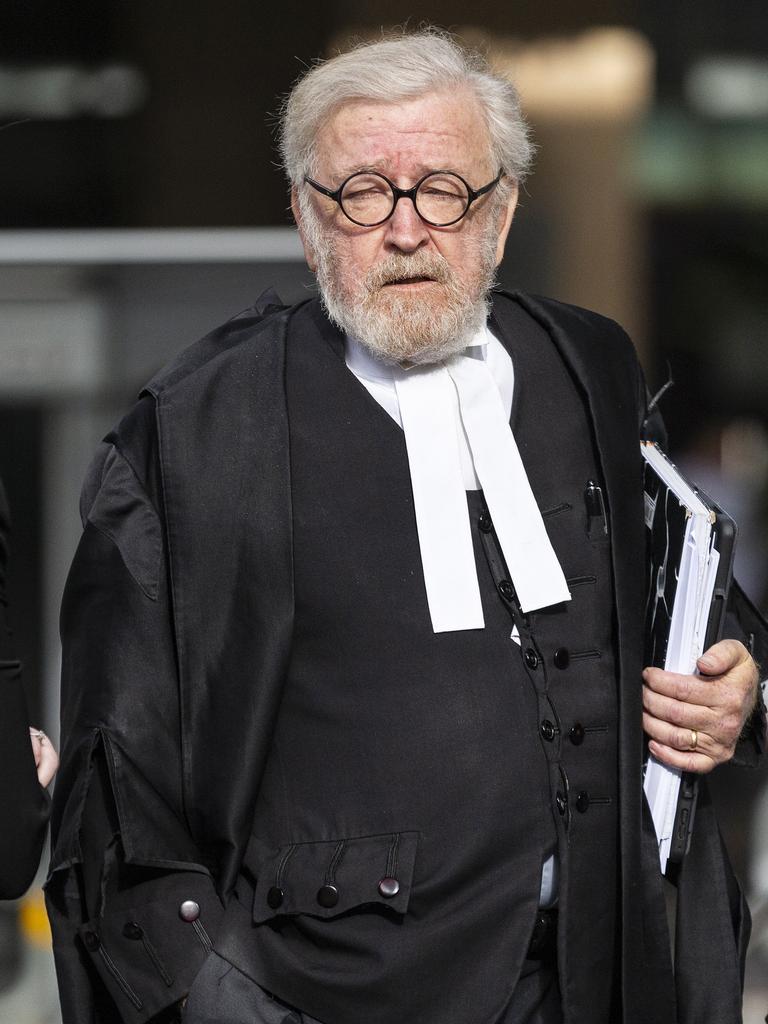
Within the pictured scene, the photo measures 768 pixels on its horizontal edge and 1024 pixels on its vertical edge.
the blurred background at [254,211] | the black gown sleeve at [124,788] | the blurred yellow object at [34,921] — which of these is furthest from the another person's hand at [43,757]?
the blurred yellow object at [34,921]

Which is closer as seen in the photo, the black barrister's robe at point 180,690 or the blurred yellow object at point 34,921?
the black barrister's robe at point 180,690

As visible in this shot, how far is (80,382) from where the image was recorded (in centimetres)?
460

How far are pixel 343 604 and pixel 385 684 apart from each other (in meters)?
0.15

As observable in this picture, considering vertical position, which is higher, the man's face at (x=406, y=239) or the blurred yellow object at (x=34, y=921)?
the man's face at (x=406, y=239)

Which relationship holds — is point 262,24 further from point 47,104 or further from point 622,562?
point 622,562

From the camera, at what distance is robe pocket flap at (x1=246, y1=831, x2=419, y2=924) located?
7.98 ft

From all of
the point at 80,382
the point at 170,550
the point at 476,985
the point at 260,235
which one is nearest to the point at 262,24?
the point at 260,235

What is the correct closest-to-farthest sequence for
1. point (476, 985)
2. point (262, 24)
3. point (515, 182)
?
point (476, 985), point (515, 182), point (262, 24)

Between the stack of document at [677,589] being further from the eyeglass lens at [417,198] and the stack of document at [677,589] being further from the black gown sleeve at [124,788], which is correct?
the black gown sleeve at [124,788]

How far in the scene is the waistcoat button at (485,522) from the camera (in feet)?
8.57

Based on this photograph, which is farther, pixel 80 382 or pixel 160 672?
pixel 80 382

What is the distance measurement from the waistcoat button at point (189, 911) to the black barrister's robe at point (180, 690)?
0.01 m

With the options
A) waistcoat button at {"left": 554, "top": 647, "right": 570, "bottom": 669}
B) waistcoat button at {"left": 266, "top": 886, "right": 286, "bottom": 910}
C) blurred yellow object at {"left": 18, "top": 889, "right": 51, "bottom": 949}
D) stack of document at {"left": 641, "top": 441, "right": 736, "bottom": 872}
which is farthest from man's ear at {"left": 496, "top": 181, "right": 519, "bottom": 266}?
blurred yellow object at {"left": 18, "top": 889, "right": 51, "bottom": 949}

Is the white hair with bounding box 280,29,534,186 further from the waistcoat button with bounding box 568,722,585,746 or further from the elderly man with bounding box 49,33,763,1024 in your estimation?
the waistcoat button with bounding box 568,722,585,746
